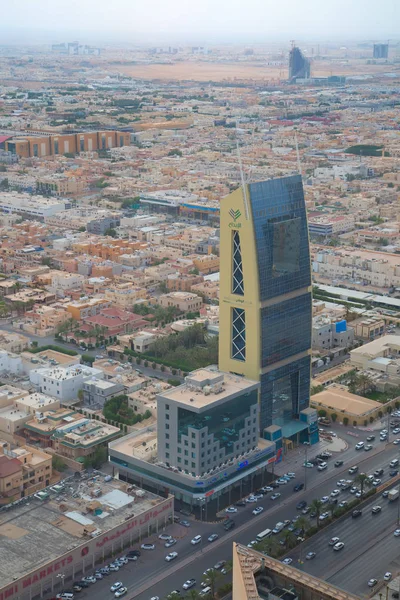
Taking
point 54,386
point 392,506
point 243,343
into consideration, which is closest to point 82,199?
point 54,386

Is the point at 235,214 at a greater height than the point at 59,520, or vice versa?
the point at 235,214

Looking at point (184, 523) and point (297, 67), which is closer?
point (184, 523)

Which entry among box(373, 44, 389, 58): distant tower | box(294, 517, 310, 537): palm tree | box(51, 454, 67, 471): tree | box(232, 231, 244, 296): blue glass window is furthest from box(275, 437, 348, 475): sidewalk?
box(373, 44, 389, 58): distant tower

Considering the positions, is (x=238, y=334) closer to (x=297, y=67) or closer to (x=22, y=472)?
(x=22, y=472)

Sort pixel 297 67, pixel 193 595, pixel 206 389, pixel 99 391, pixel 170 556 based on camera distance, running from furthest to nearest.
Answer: pixel 297 67 → pixel 99 391 → pixel 206 389 → pixel 170 556 → pixel 193 595

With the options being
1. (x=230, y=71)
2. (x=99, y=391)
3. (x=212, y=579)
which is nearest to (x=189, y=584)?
(x=212, y=579)

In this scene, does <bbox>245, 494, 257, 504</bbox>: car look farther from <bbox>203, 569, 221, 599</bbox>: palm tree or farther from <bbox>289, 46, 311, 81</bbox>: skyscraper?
<bbox>289, 46, 311, 81</bbox>: skyscraper

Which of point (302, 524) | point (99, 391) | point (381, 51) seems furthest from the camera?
point (381, 51)

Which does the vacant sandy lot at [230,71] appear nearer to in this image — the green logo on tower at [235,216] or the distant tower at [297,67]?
the distant tower at [297,67]
